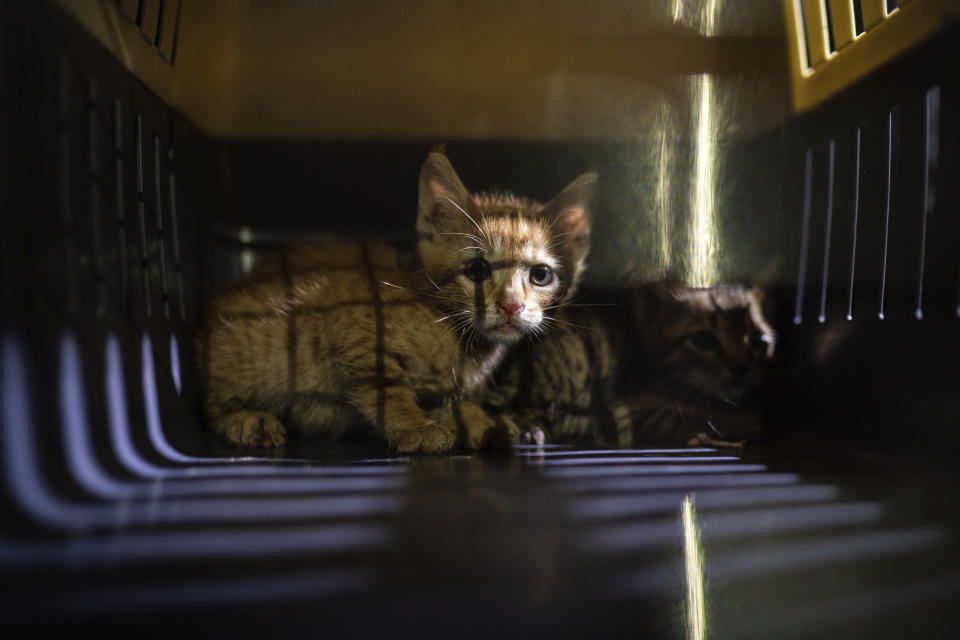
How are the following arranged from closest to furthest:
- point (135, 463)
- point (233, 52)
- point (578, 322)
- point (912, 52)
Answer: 1. point (135, 463)
2. point (912, 52)
3. point (233, 52)
4. point (578, 322)

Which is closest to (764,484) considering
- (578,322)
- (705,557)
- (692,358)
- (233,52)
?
(705,557)

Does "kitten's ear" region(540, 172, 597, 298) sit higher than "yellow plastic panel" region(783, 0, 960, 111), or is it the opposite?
"yellow plastic panel" region(783, 0, 960, 111)

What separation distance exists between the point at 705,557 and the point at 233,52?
4.16 feet

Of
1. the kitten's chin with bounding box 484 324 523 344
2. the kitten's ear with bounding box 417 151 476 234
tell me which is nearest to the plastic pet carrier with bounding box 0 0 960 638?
the kitten's ear with bounding box 417 151 476 234

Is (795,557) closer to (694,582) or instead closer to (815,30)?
(694,582)

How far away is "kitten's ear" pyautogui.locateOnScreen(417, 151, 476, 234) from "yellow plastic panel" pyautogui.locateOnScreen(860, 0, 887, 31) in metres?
0.79

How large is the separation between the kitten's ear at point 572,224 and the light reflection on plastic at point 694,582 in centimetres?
81

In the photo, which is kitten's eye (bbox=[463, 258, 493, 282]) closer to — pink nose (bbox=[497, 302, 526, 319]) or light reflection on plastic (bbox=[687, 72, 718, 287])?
pink nose (bbox=[497, 302, 526, 319])

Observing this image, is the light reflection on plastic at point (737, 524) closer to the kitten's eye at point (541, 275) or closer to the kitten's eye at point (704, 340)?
the kitten's eye at point (704, 340)

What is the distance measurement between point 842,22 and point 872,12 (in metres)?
0.06

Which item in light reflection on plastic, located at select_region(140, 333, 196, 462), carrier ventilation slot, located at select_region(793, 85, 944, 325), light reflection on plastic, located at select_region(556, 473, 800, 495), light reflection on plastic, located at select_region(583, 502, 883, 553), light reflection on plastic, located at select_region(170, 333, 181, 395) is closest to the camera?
light reflection on plastic, located at select_region(583, 502, 883, 553)

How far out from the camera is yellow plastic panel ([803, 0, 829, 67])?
117 centimetres

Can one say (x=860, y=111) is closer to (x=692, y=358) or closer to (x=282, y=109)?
(x=692, y=358)

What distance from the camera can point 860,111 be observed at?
3.76ft
